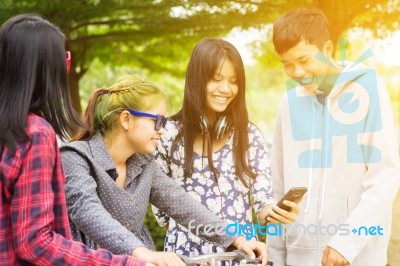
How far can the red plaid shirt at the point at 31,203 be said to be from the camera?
6.84 feet

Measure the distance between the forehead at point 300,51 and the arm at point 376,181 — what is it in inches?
17.7

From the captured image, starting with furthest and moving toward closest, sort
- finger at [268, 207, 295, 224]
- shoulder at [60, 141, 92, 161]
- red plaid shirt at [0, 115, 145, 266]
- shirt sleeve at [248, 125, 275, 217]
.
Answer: shirt sleeve at [248, 125, 275, 217], finger at [268, 207, 295, 224], shoulder at [60, 141, 92, 161], red plaid shirt at [0, 115, 145, 266]

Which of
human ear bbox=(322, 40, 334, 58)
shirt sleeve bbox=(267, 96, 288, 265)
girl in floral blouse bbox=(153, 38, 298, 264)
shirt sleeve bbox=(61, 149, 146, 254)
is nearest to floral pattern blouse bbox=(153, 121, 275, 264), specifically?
girl in floral blouse bbox=(153, 38, 298, 264)

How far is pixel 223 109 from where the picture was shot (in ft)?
11.2

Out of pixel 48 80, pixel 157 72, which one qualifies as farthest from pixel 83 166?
pixel 157 72

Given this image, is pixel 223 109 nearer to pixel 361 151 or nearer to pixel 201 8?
pixel 361 151

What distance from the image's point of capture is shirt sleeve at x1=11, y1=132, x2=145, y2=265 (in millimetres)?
2086

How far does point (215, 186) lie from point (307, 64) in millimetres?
799

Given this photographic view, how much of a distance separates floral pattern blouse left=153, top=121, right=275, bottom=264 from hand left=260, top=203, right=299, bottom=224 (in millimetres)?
202

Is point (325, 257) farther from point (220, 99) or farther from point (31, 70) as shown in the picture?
point (31, 70)

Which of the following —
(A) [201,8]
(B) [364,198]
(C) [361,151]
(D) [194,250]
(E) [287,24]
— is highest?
(A) [201,8]

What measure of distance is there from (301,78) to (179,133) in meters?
0.71

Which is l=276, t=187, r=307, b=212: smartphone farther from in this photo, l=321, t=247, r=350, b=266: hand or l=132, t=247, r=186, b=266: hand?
l=132, t=247, r=186, b=266: hand

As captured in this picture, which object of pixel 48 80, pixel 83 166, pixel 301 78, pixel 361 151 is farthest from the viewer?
pixel 301 78
